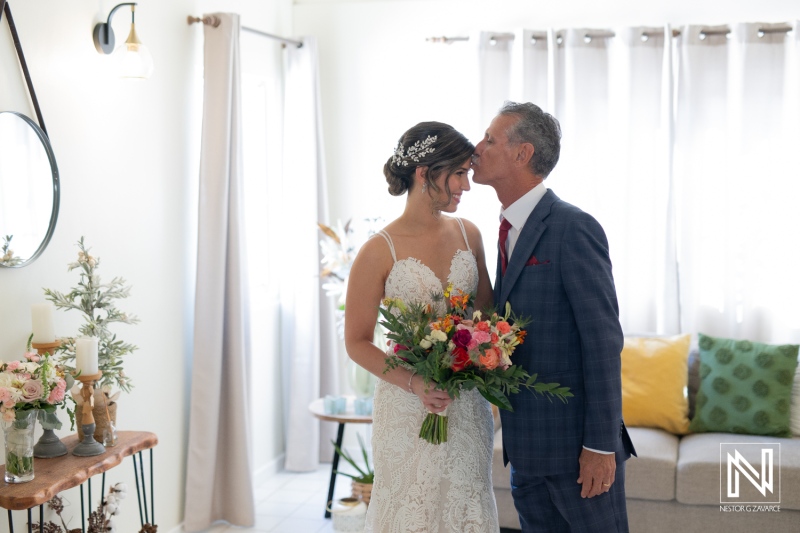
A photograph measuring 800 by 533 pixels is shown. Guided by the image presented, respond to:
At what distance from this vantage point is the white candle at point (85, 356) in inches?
110

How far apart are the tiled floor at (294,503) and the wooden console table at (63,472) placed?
4.48ft

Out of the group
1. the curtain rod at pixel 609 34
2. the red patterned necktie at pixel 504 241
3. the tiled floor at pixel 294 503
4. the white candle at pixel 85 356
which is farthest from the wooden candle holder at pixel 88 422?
the curtain rod at pixel 609 34

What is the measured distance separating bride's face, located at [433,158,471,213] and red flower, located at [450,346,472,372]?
20.5 inches

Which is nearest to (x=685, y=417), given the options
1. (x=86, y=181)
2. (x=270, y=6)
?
(x=86, y=181)

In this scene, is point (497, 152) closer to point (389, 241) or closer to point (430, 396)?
point (389, 241)

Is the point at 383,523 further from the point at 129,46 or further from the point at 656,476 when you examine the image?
the point at 129,46

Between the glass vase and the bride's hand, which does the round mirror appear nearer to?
the glass vase

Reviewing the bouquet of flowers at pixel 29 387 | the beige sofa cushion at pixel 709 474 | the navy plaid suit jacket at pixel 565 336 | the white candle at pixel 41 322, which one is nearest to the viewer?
the navy plaid suit jacket at pixel 565 336

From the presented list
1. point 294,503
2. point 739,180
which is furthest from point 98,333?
point 739,180

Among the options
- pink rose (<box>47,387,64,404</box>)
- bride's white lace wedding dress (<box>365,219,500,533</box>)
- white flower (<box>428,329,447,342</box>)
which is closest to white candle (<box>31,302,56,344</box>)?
pink rose (<box>47,387,64,404</box>)

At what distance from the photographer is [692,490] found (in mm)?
3707

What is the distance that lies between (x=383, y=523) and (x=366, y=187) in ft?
10.4

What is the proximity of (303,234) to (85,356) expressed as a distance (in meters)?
2.41

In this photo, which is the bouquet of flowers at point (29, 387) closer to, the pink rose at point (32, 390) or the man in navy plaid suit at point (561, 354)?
the pink rose at point (32, 390)
